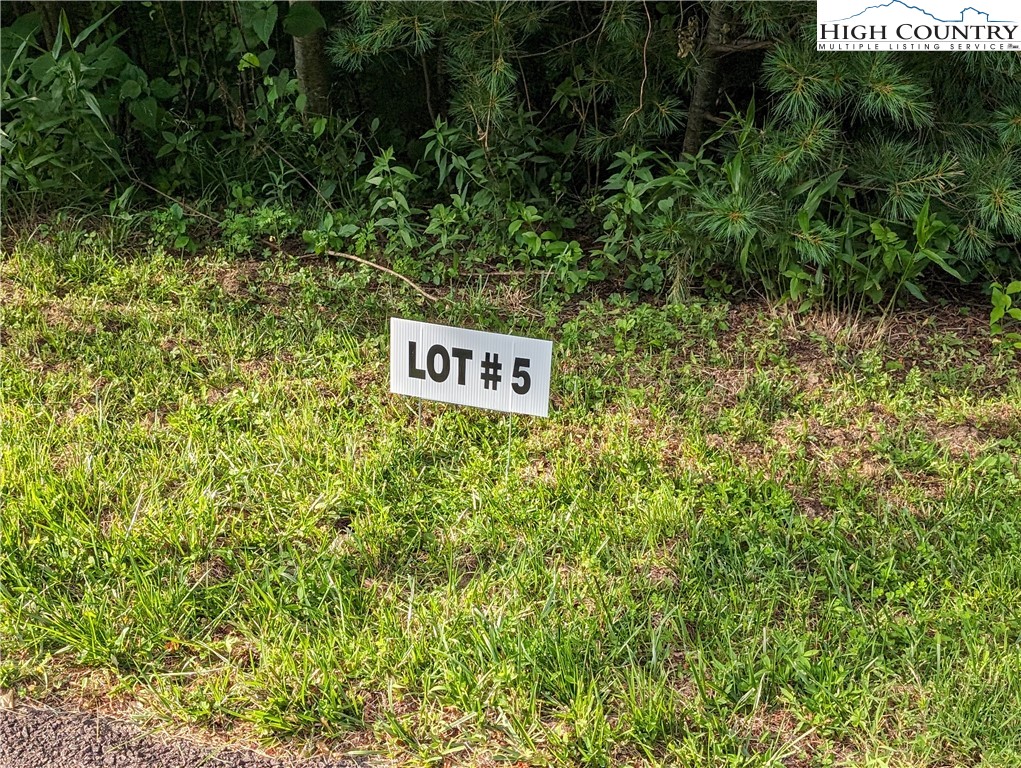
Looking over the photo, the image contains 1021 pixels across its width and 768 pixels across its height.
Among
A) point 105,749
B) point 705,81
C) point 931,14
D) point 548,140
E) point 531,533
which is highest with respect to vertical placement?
point 931,14

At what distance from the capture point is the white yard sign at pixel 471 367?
8.58 ft

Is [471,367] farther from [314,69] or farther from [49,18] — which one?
[49,18]

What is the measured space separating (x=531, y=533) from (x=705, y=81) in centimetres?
202

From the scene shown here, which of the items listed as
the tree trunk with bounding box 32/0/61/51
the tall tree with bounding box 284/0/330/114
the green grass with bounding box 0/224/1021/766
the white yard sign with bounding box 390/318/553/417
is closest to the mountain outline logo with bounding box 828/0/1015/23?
the green grass with bounding box 0/224/1021/766

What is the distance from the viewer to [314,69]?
14.3 feet

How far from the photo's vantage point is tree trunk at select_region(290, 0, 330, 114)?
429cm

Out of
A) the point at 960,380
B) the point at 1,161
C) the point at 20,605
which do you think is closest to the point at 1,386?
the point at 20,605

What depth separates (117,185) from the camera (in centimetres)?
434

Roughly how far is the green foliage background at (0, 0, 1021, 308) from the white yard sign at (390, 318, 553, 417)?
112cm

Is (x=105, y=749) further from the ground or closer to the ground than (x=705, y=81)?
closer to the ground

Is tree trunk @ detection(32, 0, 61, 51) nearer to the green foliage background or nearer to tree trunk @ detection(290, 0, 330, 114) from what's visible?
the green foliage background

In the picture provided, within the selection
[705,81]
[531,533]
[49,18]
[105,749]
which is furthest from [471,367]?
[49,18]

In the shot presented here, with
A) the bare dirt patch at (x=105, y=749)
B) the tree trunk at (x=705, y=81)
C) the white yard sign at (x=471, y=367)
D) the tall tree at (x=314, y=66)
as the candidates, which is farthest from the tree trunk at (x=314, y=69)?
the bare dirt patch at (x=105, y=749)

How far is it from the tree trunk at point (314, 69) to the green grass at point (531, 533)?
1135 millimetres
